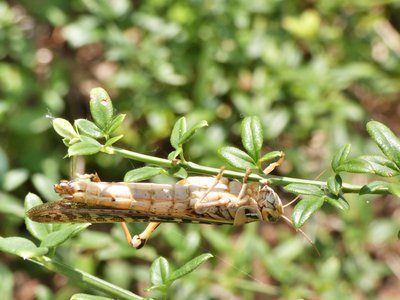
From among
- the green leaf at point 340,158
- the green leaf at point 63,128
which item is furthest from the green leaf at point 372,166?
the green leaf at point 63,128

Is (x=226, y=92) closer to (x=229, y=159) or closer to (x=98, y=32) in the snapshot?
(x=98, y=32)

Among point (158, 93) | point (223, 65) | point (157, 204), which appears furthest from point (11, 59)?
point (157, 204)

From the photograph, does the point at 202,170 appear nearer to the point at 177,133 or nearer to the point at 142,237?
the point at 177,133

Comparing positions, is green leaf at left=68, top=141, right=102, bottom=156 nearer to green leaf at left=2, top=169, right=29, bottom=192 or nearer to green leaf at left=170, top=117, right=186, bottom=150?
green leaf at left=170, top=117, right=186, bottom=150

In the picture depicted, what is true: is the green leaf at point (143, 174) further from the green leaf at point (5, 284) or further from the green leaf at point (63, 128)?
the green leaf at point (5, 284)

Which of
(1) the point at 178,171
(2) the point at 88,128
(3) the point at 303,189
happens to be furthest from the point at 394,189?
(2) the point at 88,128

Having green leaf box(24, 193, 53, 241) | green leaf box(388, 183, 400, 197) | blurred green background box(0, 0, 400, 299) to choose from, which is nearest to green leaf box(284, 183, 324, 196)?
green leaf box(388, 183, 400, 197)

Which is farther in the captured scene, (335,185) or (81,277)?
(81,277)
